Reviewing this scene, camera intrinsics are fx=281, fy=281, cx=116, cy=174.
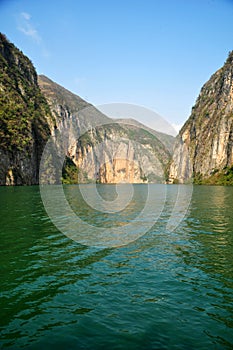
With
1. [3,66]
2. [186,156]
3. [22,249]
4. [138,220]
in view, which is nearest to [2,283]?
[22,249]

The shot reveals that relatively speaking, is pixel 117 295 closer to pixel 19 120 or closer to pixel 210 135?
pixel 19 120

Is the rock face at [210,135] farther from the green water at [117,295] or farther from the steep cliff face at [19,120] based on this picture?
the green water at [117,295]

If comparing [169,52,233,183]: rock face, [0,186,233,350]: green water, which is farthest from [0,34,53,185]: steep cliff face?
[169,52,233,183]: rock face

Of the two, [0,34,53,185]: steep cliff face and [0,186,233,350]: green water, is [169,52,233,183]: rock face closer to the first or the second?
[0,34,53,185]: steep cliff face

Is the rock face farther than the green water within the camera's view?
Yes

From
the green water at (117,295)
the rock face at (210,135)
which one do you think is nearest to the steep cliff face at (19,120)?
the green water at (117,295)

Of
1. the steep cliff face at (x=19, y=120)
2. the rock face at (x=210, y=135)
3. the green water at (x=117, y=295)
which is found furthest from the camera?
the rock face at (x=210, y=135)

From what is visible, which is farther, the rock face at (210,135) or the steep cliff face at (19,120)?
the rock face at (210,135)
